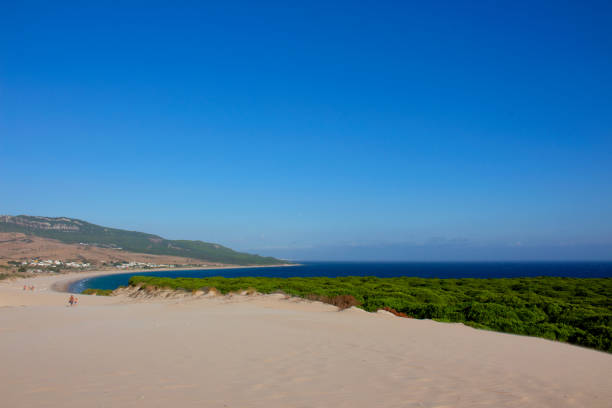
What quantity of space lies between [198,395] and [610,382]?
821cm

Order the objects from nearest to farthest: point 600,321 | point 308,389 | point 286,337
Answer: point 308,389 < point 286,337 < point 600,321

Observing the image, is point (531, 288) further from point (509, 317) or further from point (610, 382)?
point (610, 382)

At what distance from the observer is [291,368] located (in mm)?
8031

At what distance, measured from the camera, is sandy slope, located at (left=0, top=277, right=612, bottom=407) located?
20.0ft

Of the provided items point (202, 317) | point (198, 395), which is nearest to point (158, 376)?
point (198, 395)

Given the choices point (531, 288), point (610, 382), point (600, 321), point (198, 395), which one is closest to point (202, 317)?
point (198, 395)

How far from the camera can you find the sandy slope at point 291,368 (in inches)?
240

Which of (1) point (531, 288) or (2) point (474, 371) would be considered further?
(1) point (531, 288)

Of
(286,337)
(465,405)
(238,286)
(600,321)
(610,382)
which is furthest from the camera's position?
(238,286)

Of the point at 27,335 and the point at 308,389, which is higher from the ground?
the point at 308,389

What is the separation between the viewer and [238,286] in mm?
31547

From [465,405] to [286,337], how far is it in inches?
272

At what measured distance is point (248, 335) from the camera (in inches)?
481

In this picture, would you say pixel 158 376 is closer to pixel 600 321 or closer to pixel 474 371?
pixel 474 371
